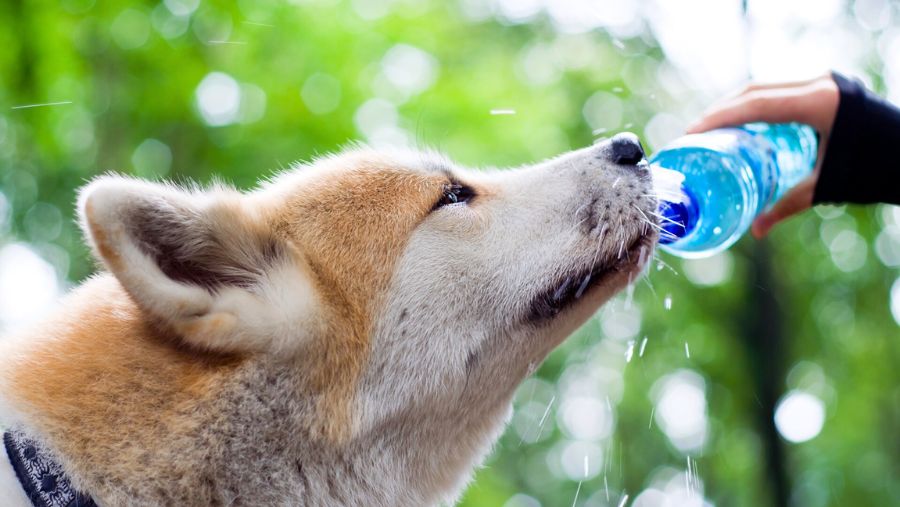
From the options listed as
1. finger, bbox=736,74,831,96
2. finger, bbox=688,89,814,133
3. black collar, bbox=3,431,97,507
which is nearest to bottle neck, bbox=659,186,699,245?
finger, bbox=688,89,814,133

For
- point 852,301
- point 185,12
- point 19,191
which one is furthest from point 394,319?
point 852,301

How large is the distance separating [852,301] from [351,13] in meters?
12.8

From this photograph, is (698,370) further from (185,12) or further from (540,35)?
(185,12)

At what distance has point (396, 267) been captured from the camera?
3258mm

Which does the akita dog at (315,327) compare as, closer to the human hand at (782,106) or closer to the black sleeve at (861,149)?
the human hand at (782,106)

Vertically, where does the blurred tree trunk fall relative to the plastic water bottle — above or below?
below

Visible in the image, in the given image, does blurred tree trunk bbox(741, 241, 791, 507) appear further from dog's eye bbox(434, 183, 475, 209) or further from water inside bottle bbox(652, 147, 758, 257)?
dog's eye bbox(434, 183, 475, 209)

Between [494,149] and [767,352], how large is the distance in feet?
21.8

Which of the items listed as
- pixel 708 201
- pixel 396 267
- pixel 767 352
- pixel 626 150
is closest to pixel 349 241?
pixel 396 267

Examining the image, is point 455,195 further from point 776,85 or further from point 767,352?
point 767,352

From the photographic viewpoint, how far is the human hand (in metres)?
3.99

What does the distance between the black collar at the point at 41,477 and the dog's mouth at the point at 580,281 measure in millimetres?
1698

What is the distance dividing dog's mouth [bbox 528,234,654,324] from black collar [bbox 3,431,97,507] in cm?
170

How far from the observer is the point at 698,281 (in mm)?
16375
